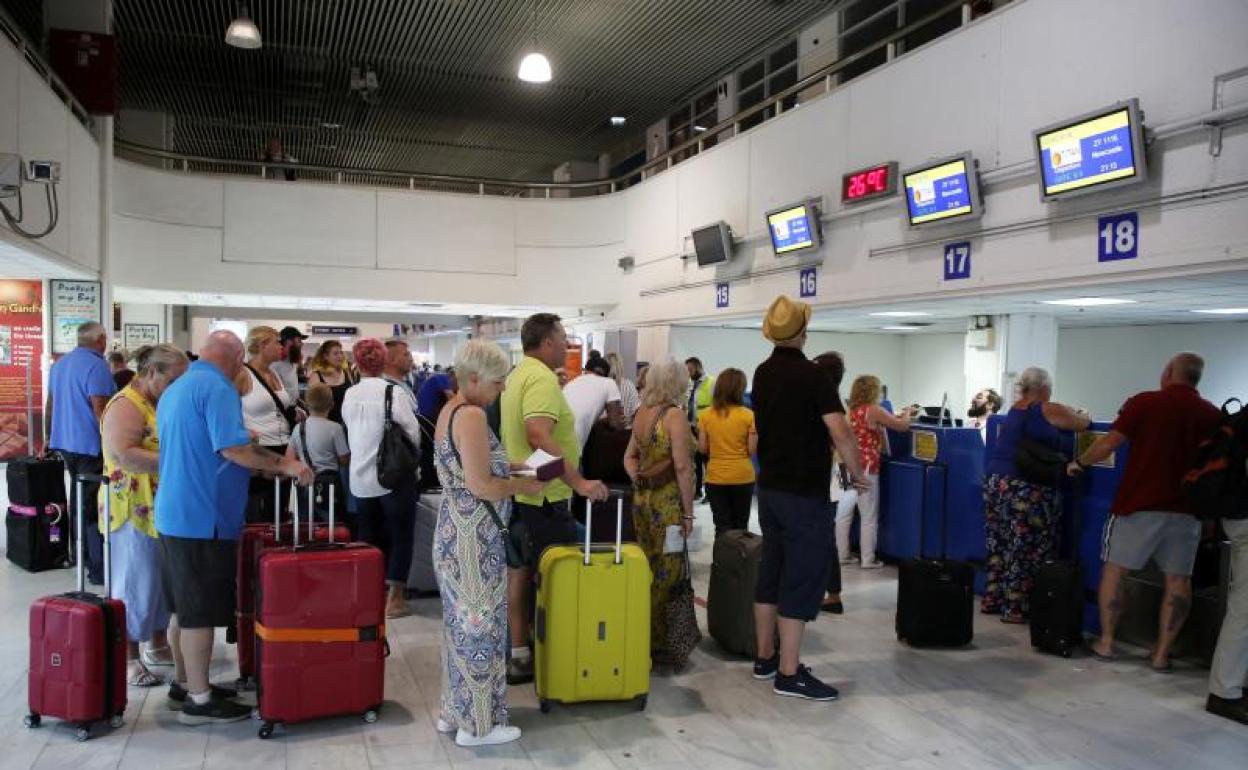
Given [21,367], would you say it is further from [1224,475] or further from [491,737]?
[1224,475]

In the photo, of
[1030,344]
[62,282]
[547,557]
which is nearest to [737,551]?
[547,557]

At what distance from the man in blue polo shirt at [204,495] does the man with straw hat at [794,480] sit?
2016mm

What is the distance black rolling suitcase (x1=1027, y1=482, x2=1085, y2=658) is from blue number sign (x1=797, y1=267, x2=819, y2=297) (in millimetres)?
5044

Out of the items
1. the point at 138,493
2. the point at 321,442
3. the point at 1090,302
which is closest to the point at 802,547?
the point at 321,442

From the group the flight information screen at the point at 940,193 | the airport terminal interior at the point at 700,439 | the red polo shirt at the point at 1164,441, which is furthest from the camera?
the flight information screen at the point at 940,193

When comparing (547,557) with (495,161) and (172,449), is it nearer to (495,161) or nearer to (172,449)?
(172,449)

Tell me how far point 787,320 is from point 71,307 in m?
9.38

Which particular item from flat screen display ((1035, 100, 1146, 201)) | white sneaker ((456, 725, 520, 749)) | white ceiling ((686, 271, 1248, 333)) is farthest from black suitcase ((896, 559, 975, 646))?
flat screen display ((1035, 100, 1146, 201))

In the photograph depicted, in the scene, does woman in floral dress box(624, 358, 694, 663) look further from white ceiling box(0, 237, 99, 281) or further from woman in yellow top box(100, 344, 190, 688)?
white ceiling box(0, 237, 99, 281)

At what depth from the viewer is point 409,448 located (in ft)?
16.0

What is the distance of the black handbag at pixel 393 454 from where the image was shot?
4812 mm

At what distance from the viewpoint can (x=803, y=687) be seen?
4051 millimetres

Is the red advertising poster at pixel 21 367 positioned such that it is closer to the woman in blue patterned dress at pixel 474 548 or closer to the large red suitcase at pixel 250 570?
the large red suitcase at pixel 250 570

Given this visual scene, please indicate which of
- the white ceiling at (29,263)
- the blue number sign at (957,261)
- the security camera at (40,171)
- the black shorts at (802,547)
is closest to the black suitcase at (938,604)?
the black shorts at (802,547)
